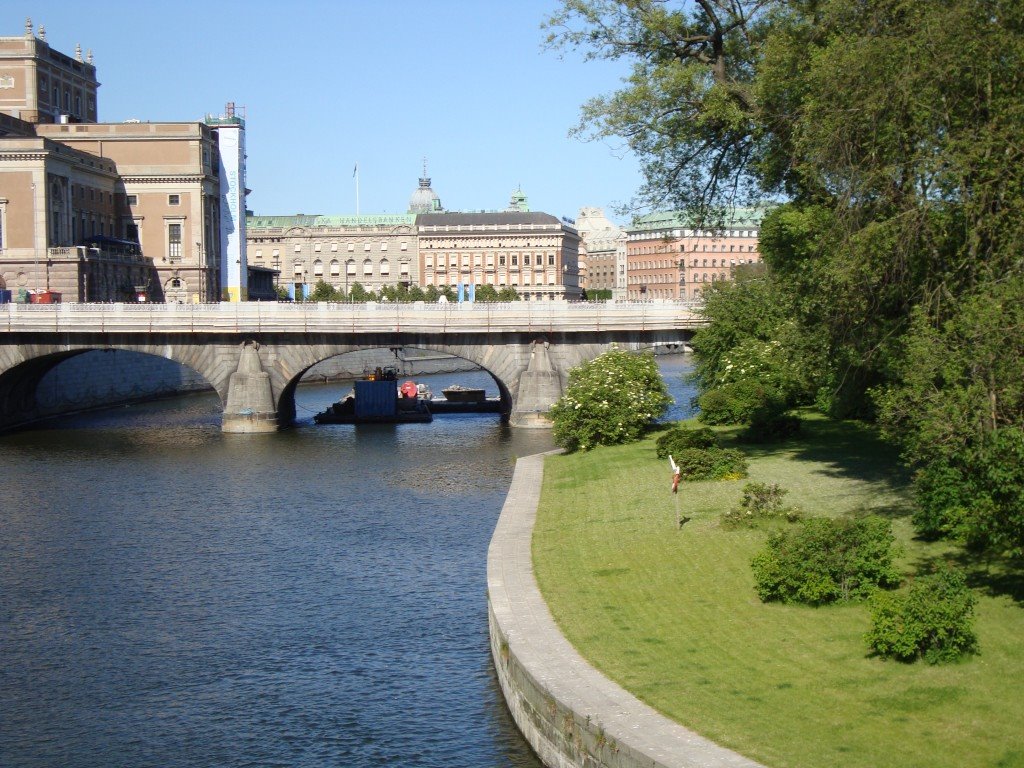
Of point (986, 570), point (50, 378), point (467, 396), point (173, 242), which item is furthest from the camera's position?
point (173, 242)

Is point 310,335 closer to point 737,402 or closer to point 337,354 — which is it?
point 337,354

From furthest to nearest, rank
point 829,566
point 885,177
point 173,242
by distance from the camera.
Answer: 1. point 173,242
2. point 885,177
3. point 829,566

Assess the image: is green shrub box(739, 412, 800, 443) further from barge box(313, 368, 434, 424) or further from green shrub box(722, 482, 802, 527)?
barge box(313, 368, 434, 424)

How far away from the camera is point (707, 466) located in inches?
1750

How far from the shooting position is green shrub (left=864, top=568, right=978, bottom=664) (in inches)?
901

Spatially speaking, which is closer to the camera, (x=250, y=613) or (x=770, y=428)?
(x=250, y=613)

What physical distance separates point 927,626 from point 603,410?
3587 cm

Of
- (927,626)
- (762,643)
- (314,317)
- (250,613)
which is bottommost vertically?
(250,613)

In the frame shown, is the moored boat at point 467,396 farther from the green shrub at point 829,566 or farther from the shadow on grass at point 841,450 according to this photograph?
the green shrub at point 829,566

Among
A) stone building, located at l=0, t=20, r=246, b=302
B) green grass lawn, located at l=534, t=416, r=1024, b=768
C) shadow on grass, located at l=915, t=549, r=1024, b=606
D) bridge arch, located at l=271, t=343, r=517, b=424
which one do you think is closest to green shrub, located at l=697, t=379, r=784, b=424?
green grass lawn, located at l=534, t=416, r=1024, b=768

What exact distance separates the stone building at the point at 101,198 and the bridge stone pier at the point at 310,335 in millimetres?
37674

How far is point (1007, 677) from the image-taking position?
21984 mm

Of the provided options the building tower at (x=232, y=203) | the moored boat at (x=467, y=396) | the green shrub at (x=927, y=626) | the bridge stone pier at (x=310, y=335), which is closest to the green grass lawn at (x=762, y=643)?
the green shrub at (x=927, y=626)

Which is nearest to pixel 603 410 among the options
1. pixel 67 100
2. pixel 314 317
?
pixel 314 317
